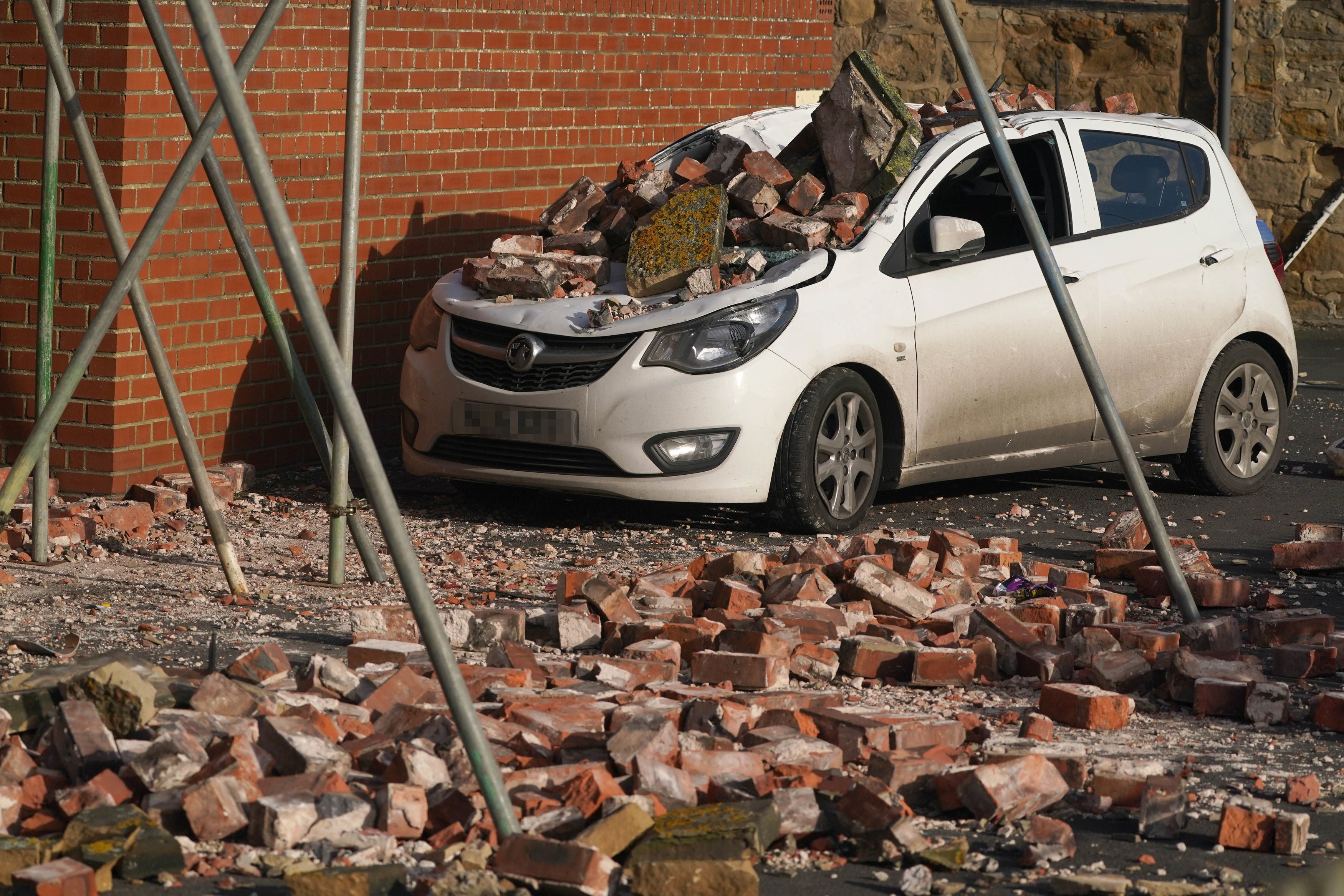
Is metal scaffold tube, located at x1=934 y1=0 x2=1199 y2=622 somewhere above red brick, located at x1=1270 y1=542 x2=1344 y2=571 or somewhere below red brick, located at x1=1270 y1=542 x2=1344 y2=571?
above

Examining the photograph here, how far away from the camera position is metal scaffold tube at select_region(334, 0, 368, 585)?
222 inches

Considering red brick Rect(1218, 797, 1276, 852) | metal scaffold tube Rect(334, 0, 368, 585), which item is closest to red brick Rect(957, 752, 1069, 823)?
red brick Rect(1218, 797, 1276, 852)

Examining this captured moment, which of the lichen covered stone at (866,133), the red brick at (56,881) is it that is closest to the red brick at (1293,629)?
the lichen covered stone at (866,133)

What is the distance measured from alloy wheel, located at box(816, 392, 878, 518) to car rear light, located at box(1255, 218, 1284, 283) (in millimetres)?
2515

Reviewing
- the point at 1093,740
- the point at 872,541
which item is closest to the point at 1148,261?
the point at 872,541

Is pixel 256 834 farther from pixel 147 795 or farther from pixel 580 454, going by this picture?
pixel 580 454

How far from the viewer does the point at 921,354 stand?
7352mm

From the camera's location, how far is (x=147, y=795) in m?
3.83

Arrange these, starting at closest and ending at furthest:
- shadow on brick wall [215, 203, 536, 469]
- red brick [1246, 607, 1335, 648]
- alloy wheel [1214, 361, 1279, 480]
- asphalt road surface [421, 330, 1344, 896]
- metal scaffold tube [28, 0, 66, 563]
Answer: red brick [1246, 607, 1335, 648], metal scaffold tube [28, 0, 66, 563], asphalt road surface [421, 330, 1344, 896], shadow on brick wall [215, 203, 536, 469], alloy wheel [1214, 361, 1279, 480]

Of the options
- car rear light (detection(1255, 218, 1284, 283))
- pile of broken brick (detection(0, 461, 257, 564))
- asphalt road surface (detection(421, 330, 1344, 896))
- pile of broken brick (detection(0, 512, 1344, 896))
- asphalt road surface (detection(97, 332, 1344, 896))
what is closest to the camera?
pile of broken brick (detection(0, 512, 1344, 896))

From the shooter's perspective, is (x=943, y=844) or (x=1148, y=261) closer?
(x=943, y=844)

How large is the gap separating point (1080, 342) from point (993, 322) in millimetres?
1914

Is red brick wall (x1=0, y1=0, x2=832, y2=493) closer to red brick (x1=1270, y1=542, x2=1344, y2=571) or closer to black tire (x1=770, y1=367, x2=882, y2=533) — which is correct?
black tire (x1=770, y1=367, x2=882, y2=533)

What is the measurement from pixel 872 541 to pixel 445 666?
3.35 m
